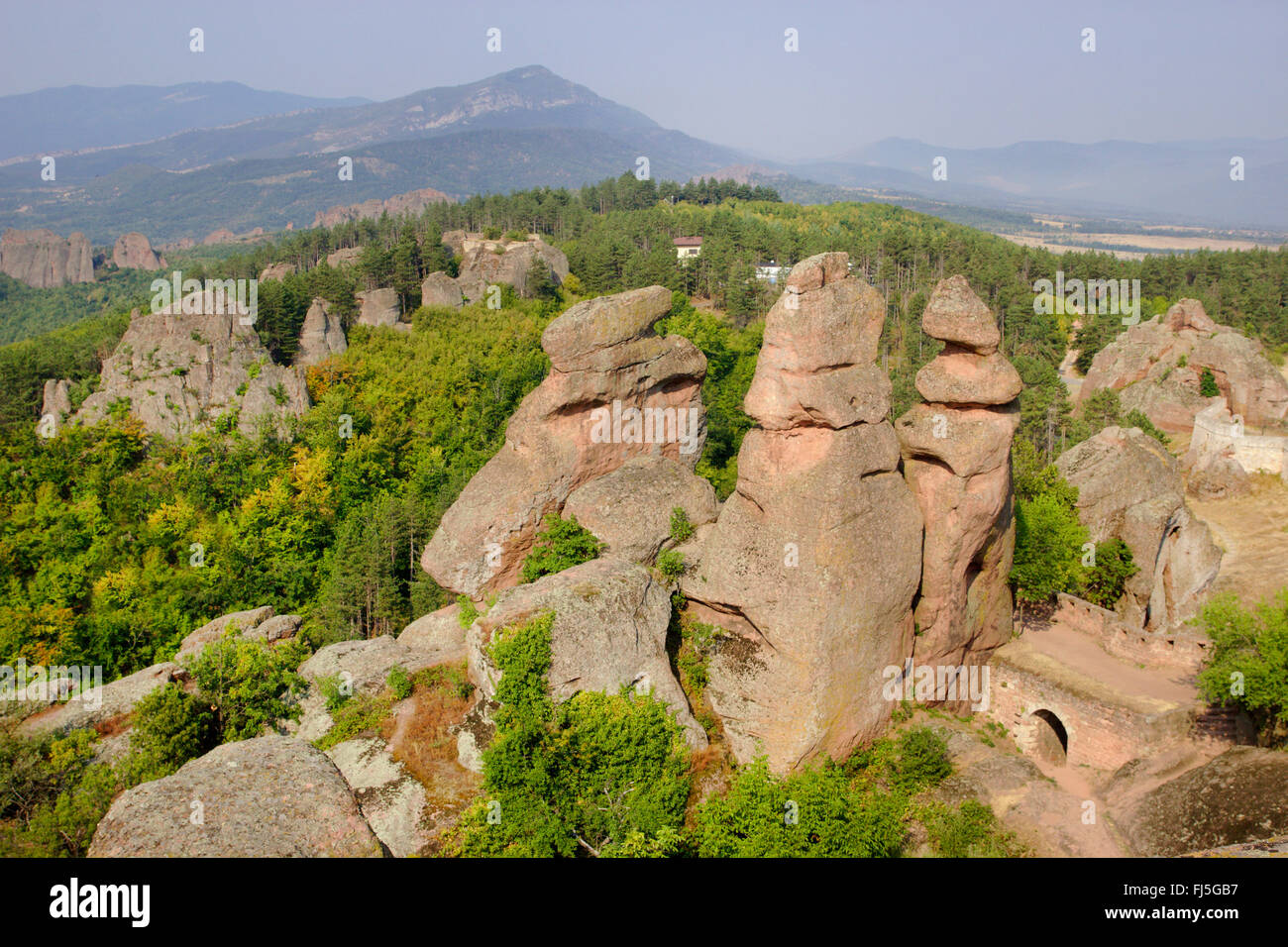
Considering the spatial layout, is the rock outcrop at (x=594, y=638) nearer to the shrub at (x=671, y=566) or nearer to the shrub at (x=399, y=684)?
the shrub at (x=671, y=566)

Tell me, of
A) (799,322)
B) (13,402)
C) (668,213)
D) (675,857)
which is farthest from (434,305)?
(675,857)

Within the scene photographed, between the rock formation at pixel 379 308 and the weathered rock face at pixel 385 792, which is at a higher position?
the rock formation at pixel 379 308

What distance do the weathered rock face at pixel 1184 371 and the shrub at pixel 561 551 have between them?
52896 mm

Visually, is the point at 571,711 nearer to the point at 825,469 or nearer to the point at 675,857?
the point at 675,857

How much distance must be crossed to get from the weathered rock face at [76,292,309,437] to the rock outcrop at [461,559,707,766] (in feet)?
137

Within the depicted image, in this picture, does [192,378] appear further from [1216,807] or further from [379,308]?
[1216,807]

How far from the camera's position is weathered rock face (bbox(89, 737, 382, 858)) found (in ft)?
49.8

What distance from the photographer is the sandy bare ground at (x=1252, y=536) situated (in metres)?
37.1

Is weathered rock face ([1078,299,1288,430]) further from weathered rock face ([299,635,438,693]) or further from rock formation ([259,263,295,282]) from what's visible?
rock formation ([259,263,295,282])

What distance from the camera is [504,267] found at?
83.9 m

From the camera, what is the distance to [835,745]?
20.0m

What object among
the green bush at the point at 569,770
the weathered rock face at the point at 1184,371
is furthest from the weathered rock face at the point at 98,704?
the weathered rock face at the point at 1184,371

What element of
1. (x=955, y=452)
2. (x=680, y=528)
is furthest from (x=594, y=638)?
(x=955, y=452)

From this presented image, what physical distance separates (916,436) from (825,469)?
3787 mm
